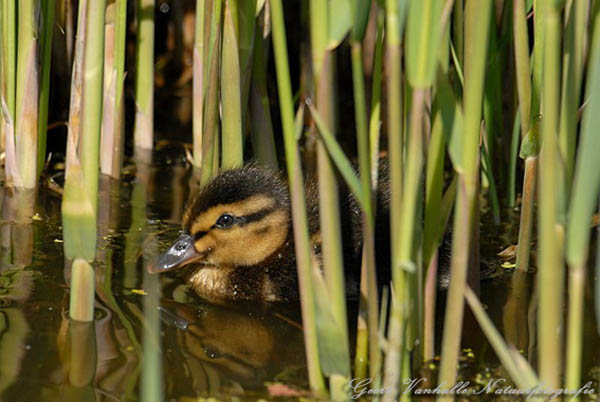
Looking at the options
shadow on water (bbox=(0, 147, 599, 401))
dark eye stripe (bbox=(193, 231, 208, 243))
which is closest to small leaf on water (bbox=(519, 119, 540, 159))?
shadow on water (bbox=(0, 147, 599, 401))

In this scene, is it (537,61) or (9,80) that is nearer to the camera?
(537,61)

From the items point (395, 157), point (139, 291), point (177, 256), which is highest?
point (395, 157)

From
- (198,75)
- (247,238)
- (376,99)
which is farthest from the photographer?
(198,75)

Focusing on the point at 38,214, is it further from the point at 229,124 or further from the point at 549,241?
the point at 549,241

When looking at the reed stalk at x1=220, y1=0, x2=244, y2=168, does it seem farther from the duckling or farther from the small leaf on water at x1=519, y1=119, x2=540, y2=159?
the small leaf on water at x1=519, y1=119, x2=540, y2=159

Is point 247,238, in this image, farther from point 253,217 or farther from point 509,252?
point 509,252

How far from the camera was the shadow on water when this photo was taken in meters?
2.76

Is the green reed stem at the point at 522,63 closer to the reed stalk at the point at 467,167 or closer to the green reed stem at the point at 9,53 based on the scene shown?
the reed stalk at the point at 467,167

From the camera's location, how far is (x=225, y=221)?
3.41 meters

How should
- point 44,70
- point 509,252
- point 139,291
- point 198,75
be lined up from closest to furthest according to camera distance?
point 139,291, point 509,252, point 44,70, point 198,75

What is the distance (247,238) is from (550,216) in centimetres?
145

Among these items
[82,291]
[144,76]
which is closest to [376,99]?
[82,291]

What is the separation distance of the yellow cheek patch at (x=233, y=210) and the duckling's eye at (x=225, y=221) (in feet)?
0.05

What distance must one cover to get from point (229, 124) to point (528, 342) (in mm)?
1168
